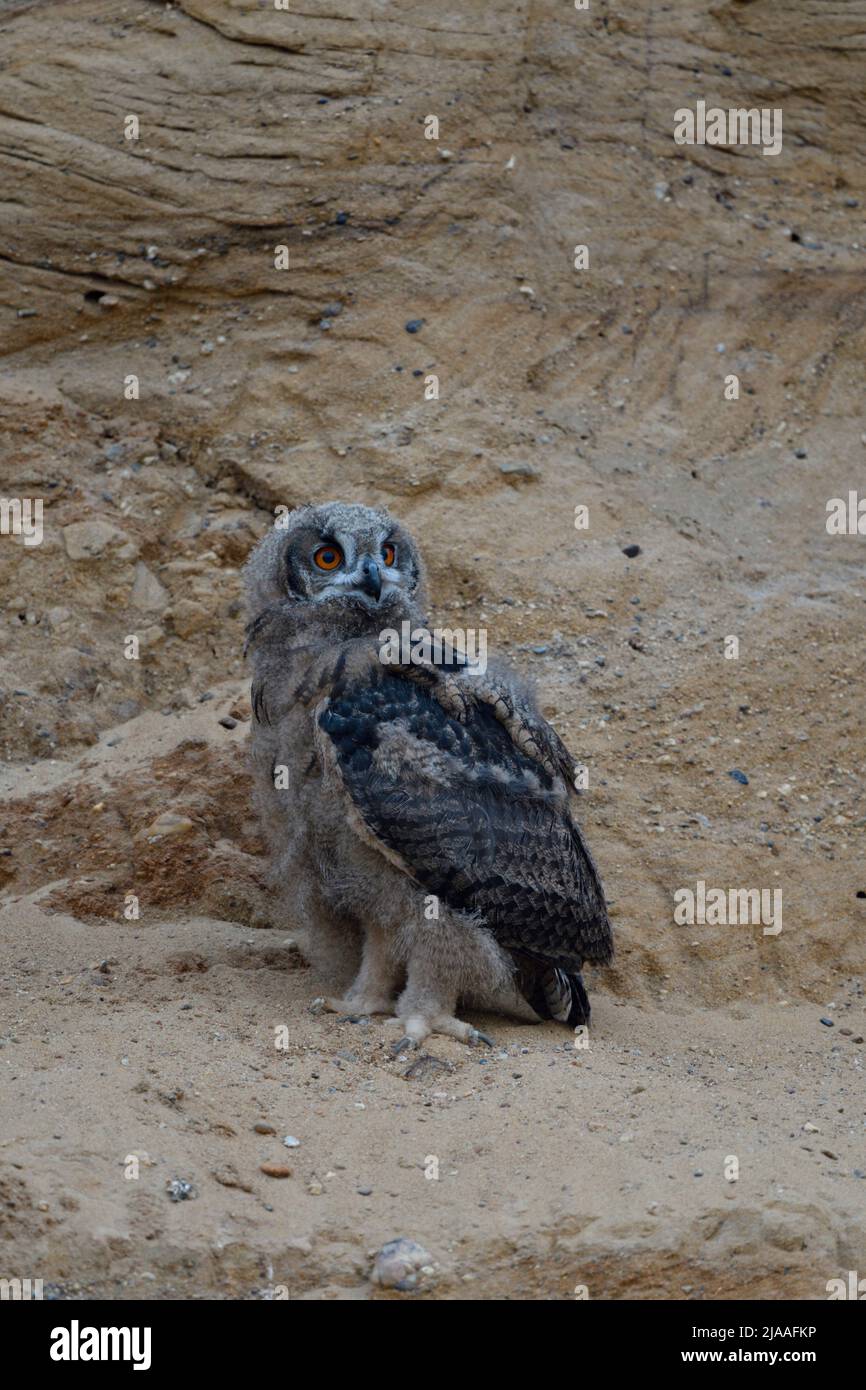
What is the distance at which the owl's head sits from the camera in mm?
6215

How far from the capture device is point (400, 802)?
591cm

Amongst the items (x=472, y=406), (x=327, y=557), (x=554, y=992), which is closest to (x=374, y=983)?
(x=554, y=992)

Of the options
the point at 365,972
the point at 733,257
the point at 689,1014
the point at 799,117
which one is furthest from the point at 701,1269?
the point at 799,117

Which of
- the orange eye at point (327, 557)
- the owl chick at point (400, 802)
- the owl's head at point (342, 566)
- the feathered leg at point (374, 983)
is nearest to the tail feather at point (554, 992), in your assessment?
the owl chick at point (400, 802)

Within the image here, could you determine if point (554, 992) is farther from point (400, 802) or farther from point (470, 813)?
point (400, 802)

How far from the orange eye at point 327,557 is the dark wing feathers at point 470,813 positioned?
53 centimetres

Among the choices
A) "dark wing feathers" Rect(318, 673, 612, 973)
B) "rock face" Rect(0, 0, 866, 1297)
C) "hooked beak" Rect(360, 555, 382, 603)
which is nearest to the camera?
"dark wing feathers" Rect(318, 673, 612, 973)

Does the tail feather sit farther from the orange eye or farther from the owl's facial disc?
the orange eye

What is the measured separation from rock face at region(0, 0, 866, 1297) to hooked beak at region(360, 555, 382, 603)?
5.62 ft

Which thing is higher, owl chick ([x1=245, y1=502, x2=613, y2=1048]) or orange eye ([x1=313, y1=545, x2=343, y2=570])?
orange eye ([x1=313, y1=545, x2=343, y2=570])

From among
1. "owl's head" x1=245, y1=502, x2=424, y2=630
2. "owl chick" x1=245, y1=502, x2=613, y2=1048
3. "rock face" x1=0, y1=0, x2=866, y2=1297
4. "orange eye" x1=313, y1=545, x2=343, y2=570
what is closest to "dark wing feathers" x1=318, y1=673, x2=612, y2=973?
"owl chick" x1=245, y1=502, x2=613, y2=1048

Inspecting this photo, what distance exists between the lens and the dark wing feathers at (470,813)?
5930 millimetres

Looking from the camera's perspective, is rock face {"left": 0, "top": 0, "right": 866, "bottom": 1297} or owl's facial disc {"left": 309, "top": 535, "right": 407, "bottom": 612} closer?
owl's facial disc {"left": 309, "top": 535, "right": 407, "bottom": 612}

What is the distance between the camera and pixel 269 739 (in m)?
6.39
